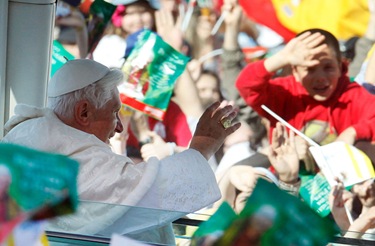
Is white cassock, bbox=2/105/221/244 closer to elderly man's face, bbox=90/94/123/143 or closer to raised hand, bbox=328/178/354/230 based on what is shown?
elderly man's face, bbox=90/94/123/143

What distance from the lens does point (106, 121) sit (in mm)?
1582

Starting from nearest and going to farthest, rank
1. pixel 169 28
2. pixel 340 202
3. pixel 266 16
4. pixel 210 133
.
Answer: pixel 210 133, pixel 340 202, pixel 266 16, pixel 169 28

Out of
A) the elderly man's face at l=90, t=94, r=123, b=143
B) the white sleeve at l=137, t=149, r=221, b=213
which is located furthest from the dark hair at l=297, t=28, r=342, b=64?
the white sleeve at l=137, t=149, r=221, b=213

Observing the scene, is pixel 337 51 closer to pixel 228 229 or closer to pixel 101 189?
pixel 101 189

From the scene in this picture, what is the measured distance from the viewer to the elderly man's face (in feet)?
5.12

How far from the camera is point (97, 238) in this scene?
1.02 m

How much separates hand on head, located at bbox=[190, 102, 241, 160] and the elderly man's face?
0.15 m

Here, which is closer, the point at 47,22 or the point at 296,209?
the point at 296,209

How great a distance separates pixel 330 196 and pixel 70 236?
3.39 metres

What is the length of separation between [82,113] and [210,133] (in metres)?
0.22

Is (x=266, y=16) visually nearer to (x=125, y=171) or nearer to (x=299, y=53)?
(x=299, y=53)

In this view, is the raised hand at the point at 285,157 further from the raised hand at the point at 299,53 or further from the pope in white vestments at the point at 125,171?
the pope in white vestments at the point at 125,171

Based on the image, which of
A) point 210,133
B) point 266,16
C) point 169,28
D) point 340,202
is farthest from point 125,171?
point 169,28

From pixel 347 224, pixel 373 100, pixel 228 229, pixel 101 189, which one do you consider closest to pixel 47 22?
pixel 101 189
